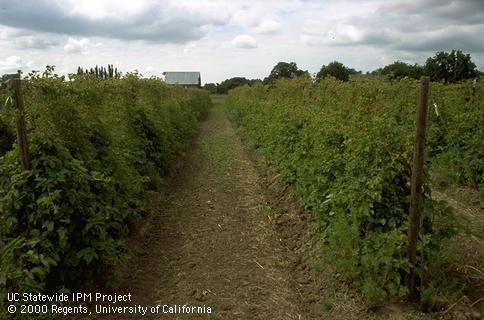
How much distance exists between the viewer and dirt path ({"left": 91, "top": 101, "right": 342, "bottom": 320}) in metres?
4.61

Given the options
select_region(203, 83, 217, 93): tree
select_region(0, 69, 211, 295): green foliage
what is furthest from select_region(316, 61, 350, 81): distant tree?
select_region(203, 83, 217, 93): tree

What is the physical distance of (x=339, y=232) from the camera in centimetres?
467

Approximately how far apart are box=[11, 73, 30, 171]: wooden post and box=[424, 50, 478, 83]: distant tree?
40054 mm

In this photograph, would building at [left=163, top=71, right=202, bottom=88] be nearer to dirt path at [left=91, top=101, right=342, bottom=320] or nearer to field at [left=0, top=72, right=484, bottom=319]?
dirt path at [left=91, top=101, right=342, bottom=320]

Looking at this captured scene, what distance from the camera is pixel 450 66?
133ft

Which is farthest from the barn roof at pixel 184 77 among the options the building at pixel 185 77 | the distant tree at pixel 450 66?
the distant tree at pixel 450 66

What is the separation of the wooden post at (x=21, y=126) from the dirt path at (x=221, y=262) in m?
1.75

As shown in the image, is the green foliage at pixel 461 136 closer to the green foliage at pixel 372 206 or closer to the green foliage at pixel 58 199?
the green foliage at pixel 372 206

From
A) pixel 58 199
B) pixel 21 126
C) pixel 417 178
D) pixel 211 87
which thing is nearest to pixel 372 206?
pixel 417 178

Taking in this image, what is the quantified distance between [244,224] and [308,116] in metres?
2.82

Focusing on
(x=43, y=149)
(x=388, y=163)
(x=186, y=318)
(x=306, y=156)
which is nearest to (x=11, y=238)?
(x=43, y=149)

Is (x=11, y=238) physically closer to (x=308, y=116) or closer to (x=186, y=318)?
(x=186, y=318)

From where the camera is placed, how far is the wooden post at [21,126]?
4.32 m

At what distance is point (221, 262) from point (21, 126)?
2.86 meters
